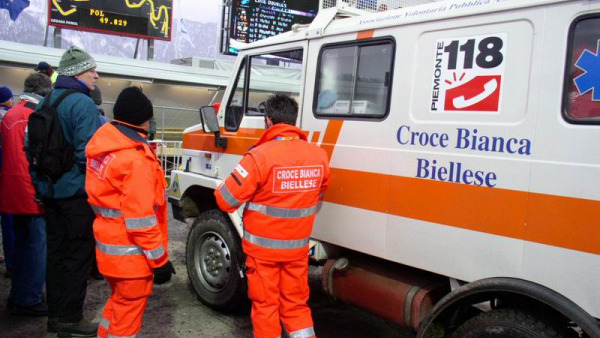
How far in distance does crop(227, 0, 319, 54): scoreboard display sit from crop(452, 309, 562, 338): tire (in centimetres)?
1379

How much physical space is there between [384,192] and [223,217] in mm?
1736

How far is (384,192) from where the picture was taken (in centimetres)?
326

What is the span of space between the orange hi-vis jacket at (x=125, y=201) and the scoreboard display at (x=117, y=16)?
1512 centimetres

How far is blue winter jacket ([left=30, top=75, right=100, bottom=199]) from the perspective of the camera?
12.2 feet

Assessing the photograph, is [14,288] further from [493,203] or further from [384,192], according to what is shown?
[493,203]

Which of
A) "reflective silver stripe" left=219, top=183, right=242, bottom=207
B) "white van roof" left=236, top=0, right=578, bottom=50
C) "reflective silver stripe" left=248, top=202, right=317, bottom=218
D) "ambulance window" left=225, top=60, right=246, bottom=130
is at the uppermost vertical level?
"white van roof" left=236, top=0, right=578, bottom=50

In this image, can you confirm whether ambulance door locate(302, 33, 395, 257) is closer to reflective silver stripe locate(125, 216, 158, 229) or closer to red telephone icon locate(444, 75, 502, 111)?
red telephone icon locate(444, 75, 502, 111)

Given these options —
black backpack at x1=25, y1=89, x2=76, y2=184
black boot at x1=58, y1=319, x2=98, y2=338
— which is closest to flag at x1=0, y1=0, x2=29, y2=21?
black backpack at x1=25, y1=89, x2=76, y2=184

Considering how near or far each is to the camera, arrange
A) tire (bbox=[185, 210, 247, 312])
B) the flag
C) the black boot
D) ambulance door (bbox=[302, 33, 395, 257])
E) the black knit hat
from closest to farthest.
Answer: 1. the black knit hat
2. ambulance door (bbox=[302, 33, 395, 257])
3. the black boot
4. tire (bbox=[185, 210, 247, 312])
5. the flag

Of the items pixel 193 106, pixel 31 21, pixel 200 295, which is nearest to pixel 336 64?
pixel 200 295

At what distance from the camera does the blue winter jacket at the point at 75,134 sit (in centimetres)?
371

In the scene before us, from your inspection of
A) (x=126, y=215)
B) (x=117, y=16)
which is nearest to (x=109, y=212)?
(x=126, y=215)

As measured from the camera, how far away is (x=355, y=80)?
3.54 metres

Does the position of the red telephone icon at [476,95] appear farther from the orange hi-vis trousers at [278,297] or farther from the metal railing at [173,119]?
the metal railing at [173,119]
